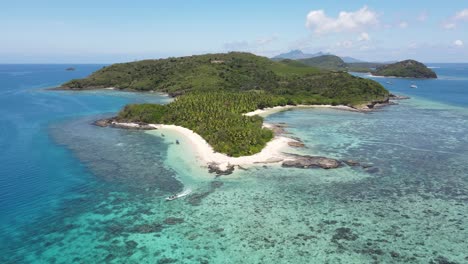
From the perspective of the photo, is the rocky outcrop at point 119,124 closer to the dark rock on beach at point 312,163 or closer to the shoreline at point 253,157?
the shoreline at point 253,157

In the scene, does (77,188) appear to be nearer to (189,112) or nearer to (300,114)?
(189,112)

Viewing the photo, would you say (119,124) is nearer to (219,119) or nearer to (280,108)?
(219,119)

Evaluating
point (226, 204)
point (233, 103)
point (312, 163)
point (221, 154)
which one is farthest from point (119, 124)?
point (226, 204)

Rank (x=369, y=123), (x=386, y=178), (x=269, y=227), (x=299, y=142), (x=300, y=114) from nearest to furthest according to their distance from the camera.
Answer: (x=269, y=227) → (x=386, y=178) → (x=299, y=142) → (x=369, y=123) → (x=300, y=114)

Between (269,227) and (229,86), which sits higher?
(229,86)

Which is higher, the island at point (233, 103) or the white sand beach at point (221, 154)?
the island at point (233, 103)

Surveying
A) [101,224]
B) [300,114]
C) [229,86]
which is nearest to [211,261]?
[101,224]

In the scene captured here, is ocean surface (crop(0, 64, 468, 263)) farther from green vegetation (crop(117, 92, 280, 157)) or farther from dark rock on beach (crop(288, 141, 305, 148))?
green vegetation (crop(117, 92, 280, 157))

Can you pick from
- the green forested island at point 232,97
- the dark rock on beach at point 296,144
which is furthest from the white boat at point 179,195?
the dark rock on beach at point 296,144
